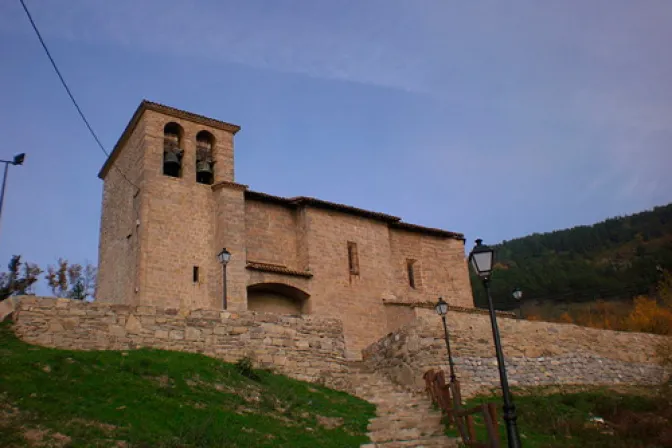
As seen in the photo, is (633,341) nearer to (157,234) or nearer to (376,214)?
(376,214)

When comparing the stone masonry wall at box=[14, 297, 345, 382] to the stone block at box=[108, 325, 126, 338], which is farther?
the stone block at box=[108, 325, 126, 338]

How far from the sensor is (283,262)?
25.2 meters

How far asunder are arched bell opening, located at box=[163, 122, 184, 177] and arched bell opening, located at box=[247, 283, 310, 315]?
18.3 ft

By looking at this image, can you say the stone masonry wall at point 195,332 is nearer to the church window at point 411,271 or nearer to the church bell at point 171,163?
the church bell at point 171,163

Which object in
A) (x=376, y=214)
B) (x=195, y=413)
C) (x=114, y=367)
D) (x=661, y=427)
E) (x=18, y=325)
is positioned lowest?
(x=661, y=427)

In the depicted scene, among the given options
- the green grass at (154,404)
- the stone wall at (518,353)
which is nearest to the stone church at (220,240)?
the stone wall at (518,353)

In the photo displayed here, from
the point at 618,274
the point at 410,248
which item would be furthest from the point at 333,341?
the point at 618,274

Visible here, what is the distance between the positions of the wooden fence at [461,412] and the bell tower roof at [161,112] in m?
14.8

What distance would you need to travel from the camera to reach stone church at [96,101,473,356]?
2220 cm

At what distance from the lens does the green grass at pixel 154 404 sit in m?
9.48

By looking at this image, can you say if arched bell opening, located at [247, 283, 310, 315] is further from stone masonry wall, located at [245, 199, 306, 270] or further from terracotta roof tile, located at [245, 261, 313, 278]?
stone masonry wall, located at [245, 199, 306, 270]

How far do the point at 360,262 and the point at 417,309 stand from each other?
3.25 meters

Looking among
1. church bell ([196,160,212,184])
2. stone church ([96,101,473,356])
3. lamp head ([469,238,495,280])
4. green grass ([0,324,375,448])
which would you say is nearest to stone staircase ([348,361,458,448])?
green grass ([0,324,375,448])

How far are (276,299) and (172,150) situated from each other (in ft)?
23.7
